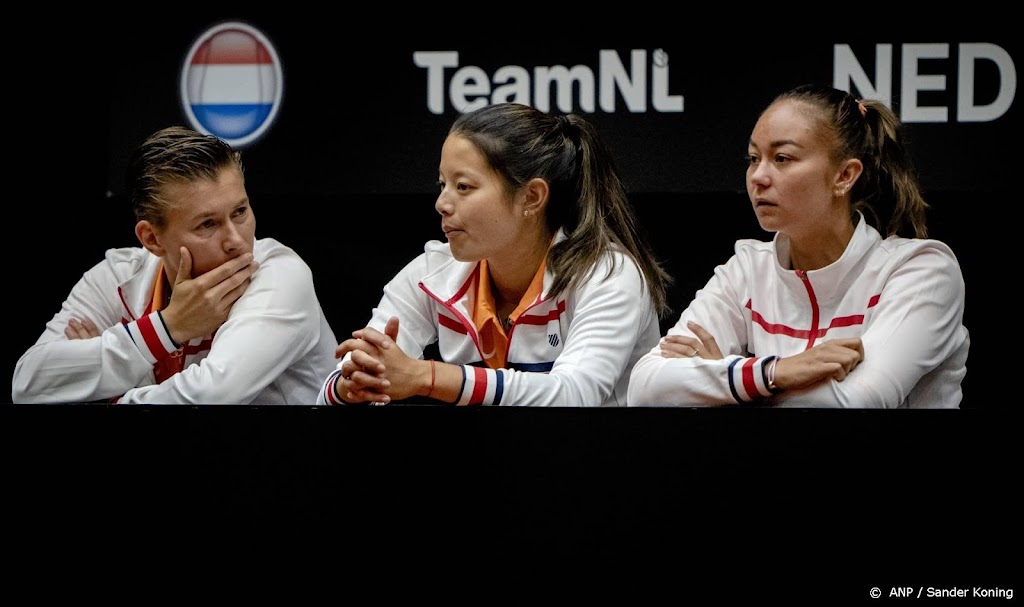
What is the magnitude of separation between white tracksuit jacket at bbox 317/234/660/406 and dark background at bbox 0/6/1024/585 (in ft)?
1.54

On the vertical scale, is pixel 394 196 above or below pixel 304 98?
below

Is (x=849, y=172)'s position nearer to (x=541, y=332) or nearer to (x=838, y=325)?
(x=838, y=325)

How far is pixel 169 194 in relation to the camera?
2459 millimetres

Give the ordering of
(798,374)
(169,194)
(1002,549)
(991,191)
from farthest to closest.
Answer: (991,191) < (169,194) < (798,374) < (1002,549)

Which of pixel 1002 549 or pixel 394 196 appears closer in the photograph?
pixel 1002 549

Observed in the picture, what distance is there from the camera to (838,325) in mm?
2256

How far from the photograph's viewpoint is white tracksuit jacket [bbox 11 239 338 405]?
2.31 metres

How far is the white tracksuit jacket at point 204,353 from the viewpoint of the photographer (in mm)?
2309

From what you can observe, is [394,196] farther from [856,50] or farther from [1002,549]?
[1002,549]

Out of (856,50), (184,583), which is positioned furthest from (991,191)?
(184,583)

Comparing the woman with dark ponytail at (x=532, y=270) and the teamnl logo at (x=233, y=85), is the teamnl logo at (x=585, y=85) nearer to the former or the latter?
the woman with dark ponytail at (x=532, y=270)

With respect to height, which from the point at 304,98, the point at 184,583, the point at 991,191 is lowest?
the point at 184,583

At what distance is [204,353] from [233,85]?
77 centimetres

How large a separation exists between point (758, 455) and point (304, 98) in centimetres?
170
